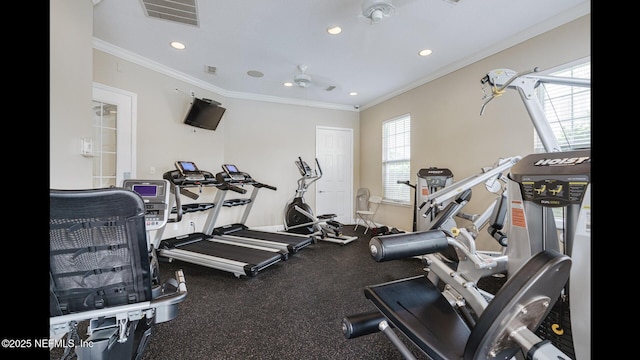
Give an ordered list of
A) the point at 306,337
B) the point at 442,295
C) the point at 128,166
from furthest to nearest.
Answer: the point at 128,166, the point at 306,337, the point at 442,295

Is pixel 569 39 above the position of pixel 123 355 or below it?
above

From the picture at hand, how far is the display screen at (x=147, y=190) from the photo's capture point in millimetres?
1881

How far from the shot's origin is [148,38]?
128 inches

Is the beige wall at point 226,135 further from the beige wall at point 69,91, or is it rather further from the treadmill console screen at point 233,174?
the beige wall at point 69,91

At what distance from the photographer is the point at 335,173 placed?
20.0 feet

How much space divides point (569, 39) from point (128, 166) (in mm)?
5702

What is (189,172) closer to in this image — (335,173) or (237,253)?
(237,253)

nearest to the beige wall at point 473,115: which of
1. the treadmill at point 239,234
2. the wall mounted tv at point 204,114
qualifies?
the treadmill at point 239,234

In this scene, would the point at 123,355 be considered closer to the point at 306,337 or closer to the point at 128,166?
the point at 306,337

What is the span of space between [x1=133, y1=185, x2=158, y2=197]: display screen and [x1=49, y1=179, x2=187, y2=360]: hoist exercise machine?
0.80 meters

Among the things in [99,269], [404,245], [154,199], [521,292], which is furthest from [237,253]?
[521,292]
